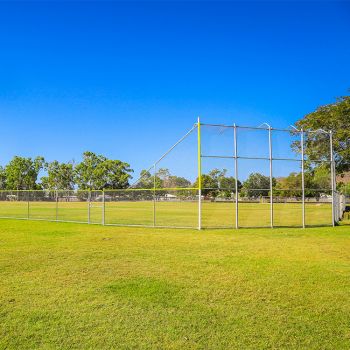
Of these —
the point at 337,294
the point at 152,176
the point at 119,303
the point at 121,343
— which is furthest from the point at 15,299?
the point at 152,176

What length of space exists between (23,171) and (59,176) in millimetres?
9510

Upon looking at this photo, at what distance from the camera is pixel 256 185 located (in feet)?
53.5

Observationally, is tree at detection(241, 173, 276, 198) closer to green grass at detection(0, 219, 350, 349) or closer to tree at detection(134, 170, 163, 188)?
tree at detection(134, 170, 163, 188)

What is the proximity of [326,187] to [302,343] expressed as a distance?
611 inches

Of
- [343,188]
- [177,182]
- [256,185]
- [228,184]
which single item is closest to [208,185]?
[228,184]

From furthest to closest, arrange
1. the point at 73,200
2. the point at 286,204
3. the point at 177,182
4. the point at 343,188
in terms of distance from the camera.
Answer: the point at 343,188 < the point at 73,200 < the point at 286,204 < the point at 177,182

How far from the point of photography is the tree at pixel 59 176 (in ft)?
281

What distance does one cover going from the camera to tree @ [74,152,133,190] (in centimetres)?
8088

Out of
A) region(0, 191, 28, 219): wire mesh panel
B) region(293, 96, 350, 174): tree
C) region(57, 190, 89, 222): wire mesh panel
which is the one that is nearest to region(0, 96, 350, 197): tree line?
region(293, 96, 350, 174): tree

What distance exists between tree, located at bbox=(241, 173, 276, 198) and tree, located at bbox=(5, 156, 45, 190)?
80440 mm

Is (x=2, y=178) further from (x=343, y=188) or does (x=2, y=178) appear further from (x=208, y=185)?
(x=208, y=185)

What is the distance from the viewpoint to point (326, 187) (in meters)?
17.7

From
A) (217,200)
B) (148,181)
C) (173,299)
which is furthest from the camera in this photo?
(148,181)

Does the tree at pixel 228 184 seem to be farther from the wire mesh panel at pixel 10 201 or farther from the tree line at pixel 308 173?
the wire mesh panel at pixel 10 201
